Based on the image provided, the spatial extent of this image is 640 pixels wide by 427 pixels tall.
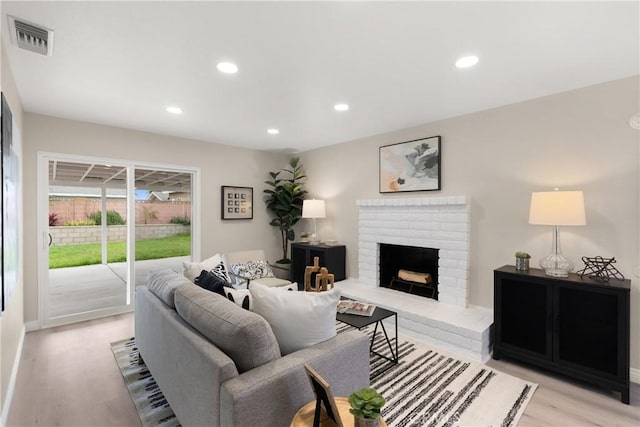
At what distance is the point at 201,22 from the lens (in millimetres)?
1771

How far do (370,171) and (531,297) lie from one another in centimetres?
251

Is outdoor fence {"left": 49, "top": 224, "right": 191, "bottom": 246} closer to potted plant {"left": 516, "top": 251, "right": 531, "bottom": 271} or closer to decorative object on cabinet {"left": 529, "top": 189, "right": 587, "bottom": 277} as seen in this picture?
potted plant {"left": 516, "top": 251, "right": 531, "bottom": 271}

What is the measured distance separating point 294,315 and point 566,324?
2323mm

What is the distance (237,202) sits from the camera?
502 cm

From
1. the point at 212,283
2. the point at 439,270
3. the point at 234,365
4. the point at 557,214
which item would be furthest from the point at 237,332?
the point at 439,270

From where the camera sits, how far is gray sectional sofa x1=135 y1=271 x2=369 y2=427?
1.28 m

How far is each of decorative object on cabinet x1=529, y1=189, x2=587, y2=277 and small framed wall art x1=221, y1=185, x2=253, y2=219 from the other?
4.00 metres

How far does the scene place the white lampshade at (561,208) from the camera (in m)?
2.37

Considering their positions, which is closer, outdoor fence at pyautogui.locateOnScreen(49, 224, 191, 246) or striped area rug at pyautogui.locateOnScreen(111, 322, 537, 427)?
striped area rug at pyautogui.locateOnScreen(111, 322, 537, 427)

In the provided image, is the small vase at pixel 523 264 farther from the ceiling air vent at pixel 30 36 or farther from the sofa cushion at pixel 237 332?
the ceiling air vent at pixel 30 36

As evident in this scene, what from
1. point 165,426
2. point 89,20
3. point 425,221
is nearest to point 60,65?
point 89,20

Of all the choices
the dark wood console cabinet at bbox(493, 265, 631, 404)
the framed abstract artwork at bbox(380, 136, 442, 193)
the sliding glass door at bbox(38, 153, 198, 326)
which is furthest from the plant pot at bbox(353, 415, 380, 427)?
the sliding glass door at bbox(38, 153, 198, 326)

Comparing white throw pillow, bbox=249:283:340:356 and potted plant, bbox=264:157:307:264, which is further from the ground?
potted plant, bbox=264:157:307:264

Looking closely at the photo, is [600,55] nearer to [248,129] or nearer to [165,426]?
[248,129]
